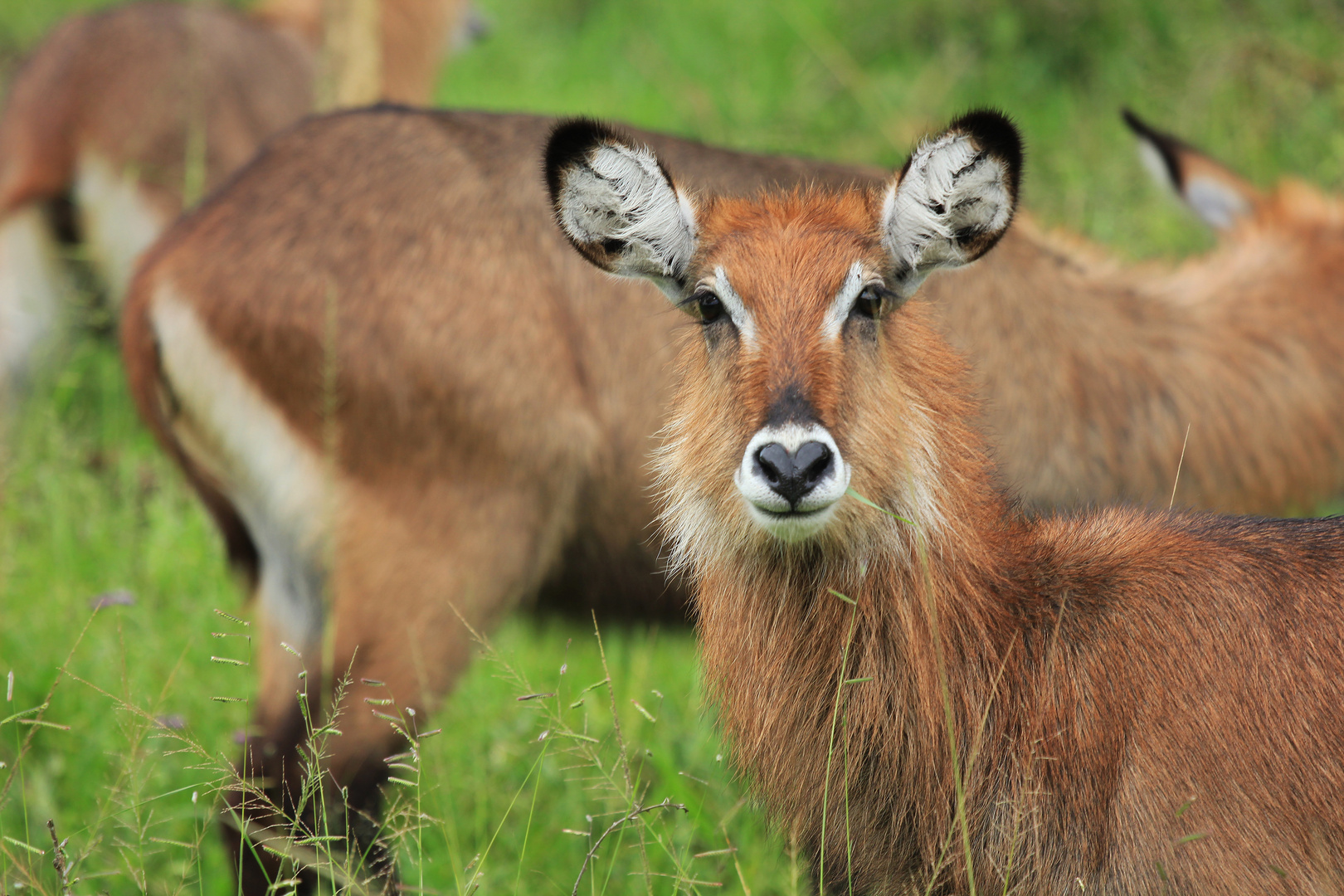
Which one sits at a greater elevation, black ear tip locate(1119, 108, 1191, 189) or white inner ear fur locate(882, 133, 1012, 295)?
black ear tip locate(1119, 108, 1191, 189)

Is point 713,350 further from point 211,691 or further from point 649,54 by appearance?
point 649,54

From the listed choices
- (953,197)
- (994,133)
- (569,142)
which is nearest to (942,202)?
(953,197)

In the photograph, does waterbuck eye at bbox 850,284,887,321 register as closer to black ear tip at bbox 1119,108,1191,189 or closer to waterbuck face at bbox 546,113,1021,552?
waterbuck face at bbox 546,113,1021,552

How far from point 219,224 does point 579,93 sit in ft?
18.9

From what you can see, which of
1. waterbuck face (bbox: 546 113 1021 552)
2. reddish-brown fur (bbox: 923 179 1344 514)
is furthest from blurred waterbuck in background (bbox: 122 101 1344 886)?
waterbuck face (bbox: 546 113 1021 552)

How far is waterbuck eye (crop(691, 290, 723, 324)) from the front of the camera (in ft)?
8.51

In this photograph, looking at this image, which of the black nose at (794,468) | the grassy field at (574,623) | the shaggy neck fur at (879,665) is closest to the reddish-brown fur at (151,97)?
the grassy field at (574,623)

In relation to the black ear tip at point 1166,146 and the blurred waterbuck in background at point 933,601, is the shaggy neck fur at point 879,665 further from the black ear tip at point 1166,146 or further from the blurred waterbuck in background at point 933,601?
the black ear tip at point 1166,146

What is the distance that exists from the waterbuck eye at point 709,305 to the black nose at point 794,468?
472 mm

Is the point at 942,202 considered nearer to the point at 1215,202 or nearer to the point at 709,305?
the point at 709,305

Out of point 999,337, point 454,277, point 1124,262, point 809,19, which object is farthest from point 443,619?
point 809,19

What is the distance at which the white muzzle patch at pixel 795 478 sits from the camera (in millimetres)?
2199

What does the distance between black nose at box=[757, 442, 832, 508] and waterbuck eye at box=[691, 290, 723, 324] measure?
0.47 metres

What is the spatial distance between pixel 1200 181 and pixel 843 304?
2999mm
